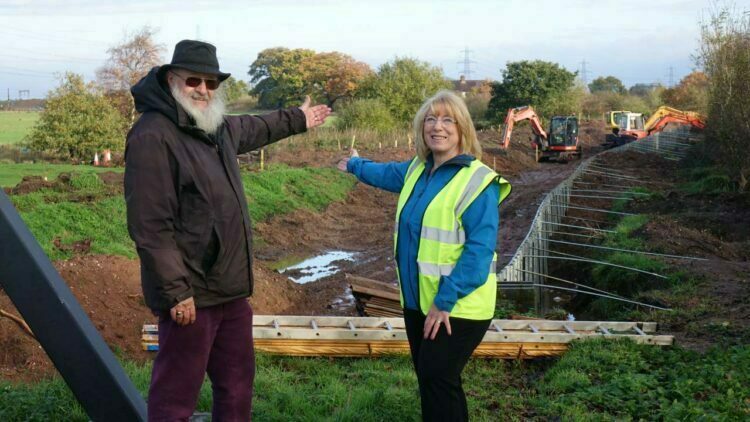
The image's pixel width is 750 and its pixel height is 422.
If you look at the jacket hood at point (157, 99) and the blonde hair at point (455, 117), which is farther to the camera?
the blonde hair at point (455, 117)

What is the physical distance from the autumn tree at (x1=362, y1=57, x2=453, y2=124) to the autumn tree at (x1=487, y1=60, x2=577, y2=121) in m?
4.36

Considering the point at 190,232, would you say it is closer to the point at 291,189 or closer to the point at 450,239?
the point at 450,239

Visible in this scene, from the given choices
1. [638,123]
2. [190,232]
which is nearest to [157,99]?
[190,232]

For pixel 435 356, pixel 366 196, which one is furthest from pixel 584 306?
pixel 366 196

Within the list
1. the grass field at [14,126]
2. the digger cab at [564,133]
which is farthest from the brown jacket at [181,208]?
the digger cab at [564,133]

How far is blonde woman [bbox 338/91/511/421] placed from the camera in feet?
11.7

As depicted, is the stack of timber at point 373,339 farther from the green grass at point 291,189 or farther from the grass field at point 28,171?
the grass field at point 28,171

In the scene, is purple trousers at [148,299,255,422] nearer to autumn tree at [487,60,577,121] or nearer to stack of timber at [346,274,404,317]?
stack of timber at [346,274,404,317]

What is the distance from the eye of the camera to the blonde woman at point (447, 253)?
3.56m

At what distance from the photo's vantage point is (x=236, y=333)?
357 cm

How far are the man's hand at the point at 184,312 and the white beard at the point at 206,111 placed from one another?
75 cm

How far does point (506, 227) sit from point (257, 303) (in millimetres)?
9349

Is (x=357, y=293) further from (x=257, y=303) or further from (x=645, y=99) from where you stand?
(x=645, y=99)

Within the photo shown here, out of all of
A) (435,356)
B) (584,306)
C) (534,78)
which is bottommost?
(584,306)
